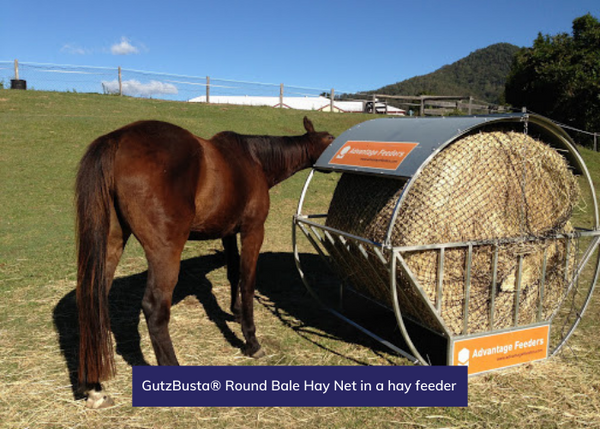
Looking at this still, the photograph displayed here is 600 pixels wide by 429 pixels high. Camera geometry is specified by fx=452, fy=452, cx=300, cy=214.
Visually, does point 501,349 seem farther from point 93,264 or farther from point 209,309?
point 93,264

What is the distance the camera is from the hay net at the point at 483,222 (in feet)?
12.4

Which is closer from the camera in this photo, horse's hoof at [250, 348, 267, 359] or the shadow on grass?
horse's hoof at [250, 348, 267, 359]

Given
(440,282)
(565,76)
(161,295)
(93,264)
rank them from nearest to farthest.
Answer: (93,264) < (161,295) < (440,282) < (565,76)

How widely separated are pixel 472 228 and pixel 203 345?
108 inches

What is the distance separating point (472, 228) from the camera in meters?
3.83

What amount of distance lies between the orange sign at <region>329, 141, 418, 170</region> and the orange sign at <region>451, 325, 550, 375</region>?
1.62 metres

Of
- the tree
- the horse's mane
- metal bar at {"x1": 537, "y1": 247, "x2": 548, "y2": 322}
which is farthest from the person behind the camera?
the tree

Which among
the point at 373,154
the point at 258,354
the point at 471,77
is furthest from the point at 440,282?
the point at 471,77

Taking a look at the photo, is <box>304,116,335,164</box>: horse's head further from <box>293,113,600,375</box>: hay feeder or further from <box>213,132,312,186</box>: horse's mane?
<box>293,113,600,375</box>: hay feeder

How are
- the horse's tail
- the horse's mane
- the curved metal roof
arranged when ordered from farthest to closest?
the horse's mane, the curved metal roof, the horse's tail

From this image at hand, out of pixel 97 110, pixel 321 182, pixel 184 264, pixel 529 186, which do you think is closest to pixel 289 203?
pixel 321 182

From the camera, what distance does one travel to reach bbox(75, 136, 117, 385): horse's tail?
10.7 feet

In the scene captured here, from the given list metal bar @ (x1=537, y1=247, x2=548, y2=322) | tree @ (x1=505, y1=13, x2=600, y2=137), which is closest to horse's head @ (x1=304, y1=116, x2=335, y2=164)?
metal bar @ (x1=537, y1=247, x2=548, y2=322)

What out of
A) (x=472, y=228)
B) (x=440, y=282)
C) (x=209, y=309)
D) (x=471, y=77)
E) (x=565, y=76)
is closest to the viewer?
(x=440, y=282)
